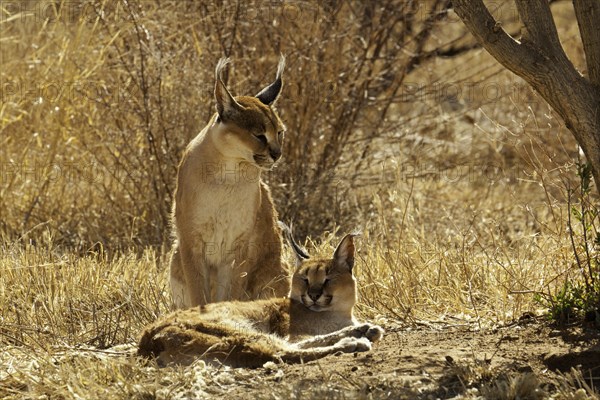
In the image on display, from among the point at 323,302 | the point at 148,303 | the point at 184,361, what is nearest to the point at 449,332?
the point at 323,302

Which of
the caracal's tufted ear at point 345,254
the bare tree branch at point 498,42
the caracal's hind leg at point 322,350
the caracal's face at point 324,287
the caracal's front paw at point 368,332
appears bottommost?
the caracal's hind leg at point 322,350

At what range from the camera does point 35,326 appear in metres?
6.79

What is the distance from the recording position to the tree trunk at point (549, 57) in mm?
5711

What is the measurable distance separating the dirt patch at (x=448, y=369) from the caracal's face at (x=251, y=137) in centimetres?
182

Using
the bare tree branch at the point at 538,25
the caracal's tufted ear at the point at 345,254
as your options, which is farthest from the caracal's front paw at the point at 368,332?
the bare tree branch at the point at 538,25

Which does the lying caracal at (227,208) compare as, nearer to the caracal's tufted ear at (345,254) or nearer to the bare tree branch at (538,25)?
the caracal's tufted ear at (345,254)

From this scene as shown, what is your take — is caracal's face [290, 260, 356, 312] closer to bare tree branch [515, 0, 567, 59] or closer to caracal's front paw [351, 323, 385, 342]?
caracal's front paw [351, 323, 385, 342]

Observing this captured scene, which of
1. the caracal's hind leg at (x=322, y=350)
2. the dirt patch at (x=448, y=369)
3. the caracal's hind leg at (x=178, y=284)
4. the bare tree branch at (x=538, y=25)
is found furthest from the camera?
the caracal's hind leg at (x=178, y=284)

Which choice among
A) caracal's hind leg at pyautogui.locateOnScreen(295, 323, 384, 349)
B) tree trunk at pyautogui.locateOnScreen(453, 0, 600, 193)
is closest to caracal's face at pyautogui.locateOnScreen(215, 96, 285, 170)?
caracal's hind leg at pyautogui.locateOnScreen(295, 323, 384, 349)

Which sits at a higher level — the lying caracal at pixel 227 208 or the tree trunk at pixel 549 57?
the tree trunk at pixel 549 57

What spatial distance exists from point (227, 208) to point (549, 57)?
258 cm

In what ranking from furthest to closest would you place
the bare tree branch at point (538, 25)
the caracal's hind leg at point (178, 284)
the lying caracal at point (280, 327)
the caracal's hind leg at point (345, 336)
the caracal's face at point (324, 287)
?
the caracal's hind leg at point (178, 284), the caracal's face at point (324, 287), the caracal's hind leg at point (345, 336), the bare tree branch at point (538, 25), the lying caracal at point (280, 327)

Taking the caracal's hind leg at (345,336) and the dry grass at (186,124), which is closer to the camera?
the caracal's hind leg at (345,336)

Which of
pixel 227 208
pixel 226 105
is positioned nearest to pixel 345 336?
pixel 227 208
